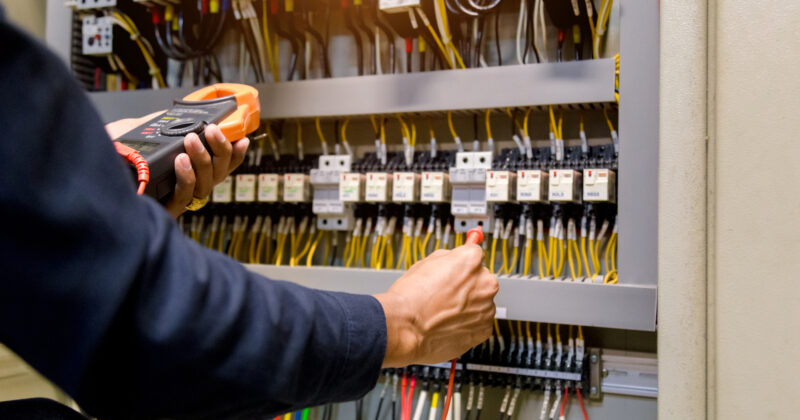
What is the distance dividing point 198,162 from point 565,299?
74 cm

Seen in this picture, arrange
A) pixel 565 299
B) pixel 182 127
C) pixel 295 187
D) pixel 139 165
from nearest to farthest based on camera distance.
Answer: pixel 139 165 < pixel 182 127 < pixel 565 299 < pixel 295 187

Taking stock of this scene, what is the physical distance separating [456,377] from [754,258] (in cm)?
81

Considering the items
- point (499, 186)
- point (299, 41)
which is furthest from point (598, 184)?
point (299, 41)

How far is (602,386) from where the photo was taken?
141 centimetres

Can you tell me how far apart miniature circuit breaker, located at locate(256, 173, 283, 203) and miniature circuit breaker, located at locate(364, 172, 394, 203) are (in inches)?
9.8

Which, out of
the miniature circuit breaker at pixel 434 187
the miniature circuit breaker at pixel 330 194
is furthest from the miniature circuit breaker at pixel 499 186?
the miniature circuit breaker at pixel 330 194

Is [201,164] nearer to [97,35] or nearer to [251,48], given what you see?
[251,48]

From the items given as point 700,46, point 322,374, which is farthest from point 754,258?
point 322,374

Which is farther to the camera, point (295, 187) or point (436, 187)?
point (295, 187)

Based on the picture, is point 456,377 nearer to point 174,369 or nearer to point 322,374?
point 322,374

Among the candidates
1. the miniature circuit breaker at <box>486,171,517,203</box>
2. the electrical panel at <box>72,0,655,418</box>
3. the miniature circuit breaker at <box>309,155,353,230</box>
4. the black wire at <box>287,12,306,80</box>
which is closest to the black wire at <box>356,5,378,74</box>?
the electrical panel at <box>72,0,655,418</box>

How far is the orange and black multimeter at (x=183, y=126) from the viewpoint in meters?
0.94

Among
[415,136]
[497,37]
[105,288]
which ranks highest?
[497,37]

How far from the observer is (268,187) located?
1526 mm
